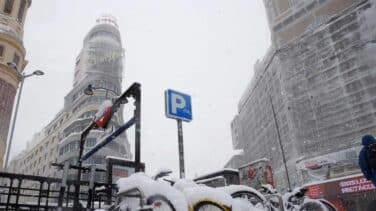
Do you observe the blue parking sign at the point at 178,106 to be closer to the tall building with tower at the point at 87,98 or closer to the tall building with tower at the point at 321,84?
the tall building with tower at the point at 321,84

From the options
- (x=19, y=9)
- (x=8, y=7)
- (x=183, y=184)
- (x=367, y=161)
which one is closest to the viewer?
(x=183, y=184)

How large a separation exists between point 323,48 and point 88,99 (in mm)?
37461

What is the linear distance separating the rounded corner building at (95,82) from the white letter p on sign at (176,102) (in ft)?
126

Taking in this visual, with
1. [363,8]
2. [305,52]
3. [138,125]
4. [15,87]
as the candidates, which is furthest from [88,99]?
[138,125]

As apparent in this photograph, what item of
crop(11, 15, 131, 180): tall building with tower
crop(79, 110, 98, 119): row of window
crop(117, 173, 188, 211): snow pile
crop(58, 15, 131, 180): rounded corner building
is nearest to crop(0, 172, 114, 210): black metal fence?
crop(117, 173, 188, 211): snow pile

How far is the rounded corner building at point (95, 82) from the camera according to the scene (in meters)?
47.3

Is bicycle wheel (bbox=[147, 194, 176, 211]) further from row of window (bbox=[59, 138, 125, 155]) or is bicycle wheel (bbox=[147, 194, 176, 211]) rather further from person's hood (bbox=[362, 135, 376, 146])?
row of window (bbox=[59, 138, 125, 155])

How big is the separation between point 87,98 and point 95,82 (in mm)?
3855

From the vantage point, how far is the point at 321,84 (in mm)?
35812

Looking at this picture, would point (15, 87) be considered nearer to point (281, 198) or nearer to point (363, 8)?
point (281, 198)

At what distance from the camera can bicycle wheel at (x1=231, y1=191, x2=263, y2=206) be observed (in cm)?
589

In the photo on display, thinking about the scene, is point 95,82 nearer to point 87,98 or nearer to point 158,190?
point 87,98

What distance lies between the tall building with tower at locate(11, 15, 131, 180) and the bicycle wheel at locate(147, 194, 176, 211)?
41.1 m

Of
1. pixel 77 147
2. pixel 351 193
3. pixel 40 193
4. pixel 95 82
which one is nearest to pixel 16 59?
pixel 77 147
